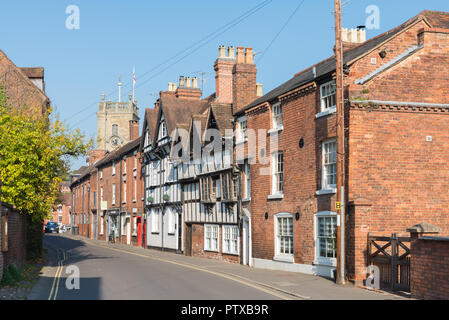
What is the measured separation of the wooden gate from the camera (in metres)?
17.1

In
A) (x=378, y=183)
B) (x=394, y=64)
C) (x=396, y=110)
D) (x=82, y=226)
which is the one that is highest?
(x=394, y=64)

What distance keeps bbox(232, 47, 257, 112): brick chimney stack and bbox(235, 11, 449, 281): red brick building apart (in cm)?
773

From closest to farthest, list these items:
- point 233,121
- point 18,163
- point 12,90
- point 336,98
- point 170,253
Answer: point 336,98, point 18,163, point 233,121, point 12,90, point 170,253

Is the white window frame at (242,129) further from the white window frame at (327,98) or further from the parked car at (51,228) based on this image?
the parked car at (51,228)

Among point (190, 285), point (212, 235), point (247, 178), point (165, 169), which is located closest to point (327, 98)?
point (247, 178)

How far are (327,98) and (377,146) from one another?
284 cm

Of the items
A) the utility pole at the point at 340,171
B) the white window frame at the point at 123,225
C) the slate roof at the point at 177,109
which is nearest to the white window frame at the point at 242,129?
the utility pole at the point at 340,171

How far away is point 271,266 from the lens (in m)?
25.4

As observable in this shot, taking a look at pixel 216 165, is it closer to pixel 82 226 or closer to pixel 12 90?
pixel 12 90

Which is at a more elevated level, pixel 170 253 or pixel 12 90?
pixel 12 90

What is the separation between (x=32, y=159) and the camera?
22.5 meters
